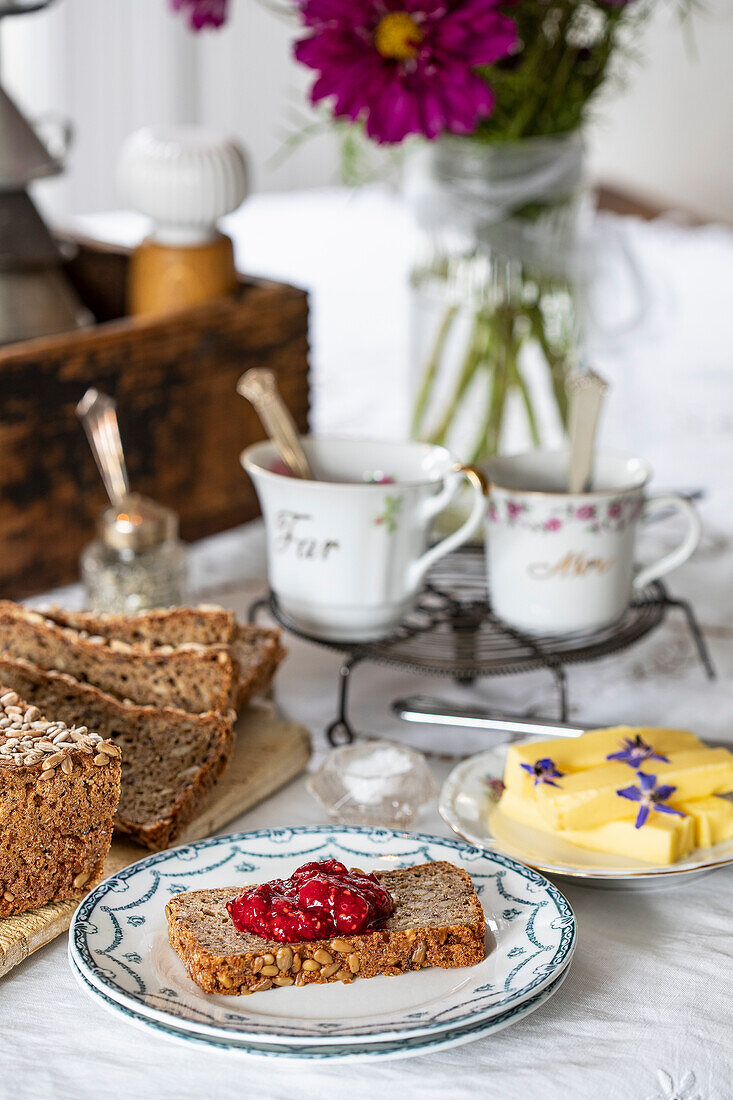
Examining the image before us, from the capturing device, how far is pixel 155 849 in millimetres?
669

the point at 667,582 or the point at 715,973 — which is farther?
the point at 667,582

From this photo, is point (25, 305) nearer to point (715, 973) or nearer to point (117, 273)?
point (117, 273)

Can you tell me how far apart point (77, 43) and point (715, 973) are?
3154 mm

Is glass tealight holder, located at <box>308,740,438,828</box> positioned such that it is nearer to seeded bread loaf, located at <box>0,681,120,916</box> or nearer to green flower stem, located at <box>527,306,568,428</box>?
seeded bread loaf, located at <box>0,681,120,916</box>

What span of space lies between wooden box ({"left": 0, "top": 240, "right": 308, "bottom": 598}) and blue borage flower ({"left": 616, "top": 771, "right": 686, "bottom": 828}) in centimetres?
58

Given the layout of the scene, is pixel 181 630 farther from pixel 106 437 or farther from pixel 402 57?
pixel 402 57

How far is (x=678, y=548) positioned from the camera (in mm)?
871

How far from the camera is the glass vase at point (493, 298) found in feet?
3.37

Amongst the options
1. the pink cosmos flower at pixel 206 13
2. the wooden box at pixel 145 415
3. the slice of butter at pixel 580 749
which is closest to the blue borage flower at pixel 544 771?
the slice of butter at pixel 580 749

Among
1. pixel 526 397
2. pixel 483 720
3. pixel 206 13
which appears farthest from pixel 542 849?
pixel 206 13

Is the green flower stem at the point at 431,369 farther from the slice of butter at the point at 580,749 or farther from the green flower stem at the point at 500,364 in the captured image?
the slice of butter at the point at 580,749

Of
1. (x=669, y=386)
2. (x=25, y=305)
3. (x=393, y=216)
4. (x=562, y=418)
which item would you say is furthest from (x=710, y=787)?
(x=393, y=216)

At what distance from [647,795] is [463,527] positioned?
0.23 m

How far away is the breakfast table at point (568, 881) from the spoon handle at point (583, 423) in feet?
0.58
